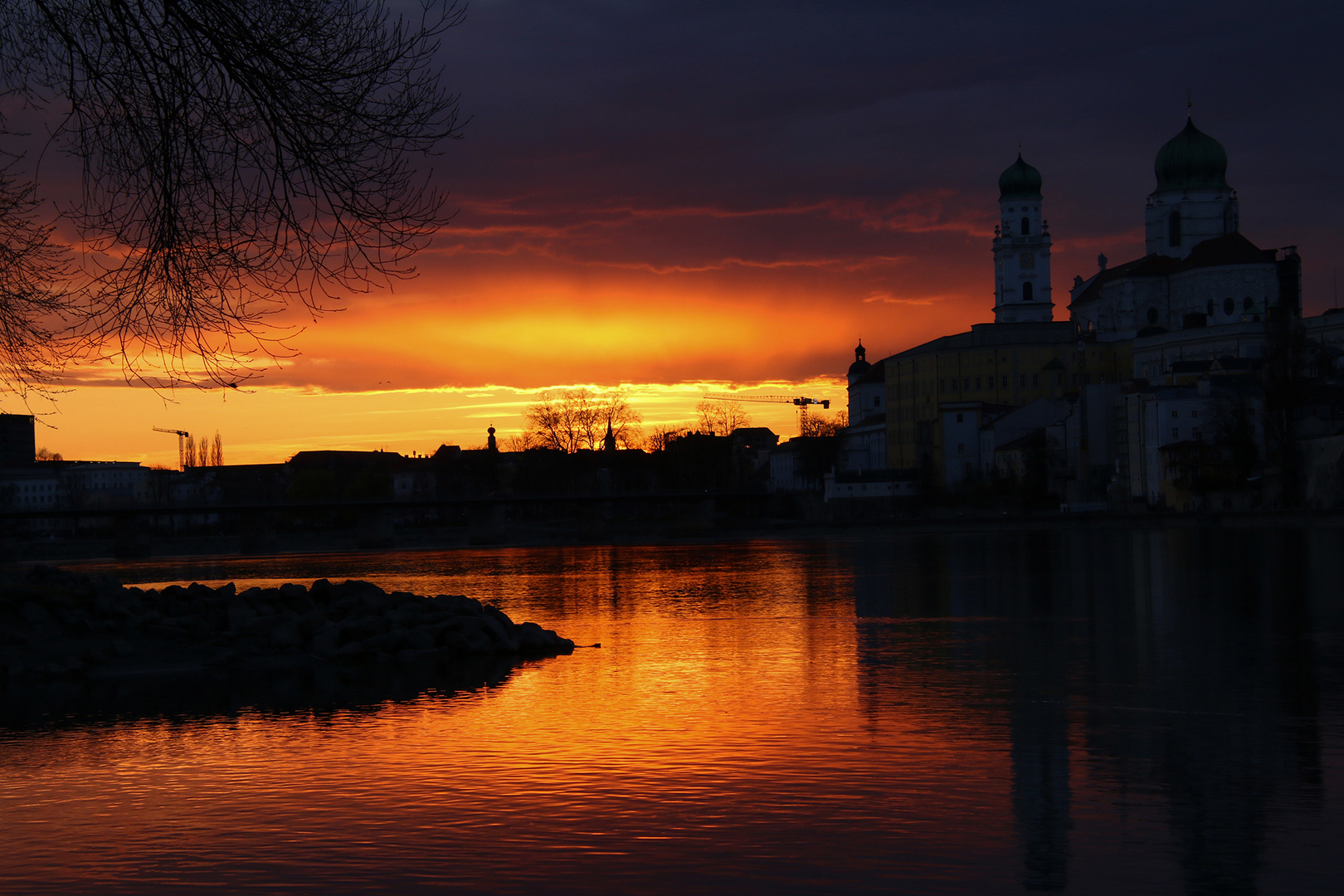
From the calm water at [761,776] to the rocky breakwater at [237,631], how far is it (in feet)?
6.43

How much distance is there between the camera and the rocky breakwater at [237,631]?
20.7 m

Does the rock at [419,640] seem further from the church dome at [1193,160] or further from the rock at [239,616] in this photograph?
the church dome at [1193,160]

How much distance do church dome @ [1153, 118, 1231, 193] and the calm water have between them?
132 m

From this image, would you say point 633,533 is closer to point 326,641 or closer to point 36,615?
point 36,615

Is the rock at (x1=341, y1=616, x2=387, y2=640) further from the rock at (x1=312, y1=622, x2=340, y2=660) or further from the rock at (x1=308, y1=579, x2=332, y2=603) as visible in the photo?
the rock at (x1=308, y1=579, x2=332, y2=603)

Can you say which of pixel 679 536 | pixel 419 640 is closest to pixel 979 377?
pixel 679 536

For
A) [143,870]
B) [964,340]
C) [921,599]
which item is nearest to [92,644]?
[143,870]

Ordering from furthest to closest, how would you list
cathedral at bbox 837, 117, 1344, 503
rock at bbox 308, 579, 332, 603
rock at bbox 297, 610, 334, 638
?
cathedral at bbox 837, 117, 1344, 503, rock at bbox 308, 579, 332, 603, rock at bbox 297, 610, 334, 638

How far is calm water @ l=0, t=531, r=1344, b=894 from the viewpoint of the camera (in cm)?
860

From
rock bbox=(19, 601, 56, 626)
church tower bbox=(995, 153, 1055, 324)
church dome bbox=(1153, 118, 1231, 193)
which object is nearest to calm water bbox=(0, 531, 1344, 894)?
rock bbox=(19, 601, 56, 626)

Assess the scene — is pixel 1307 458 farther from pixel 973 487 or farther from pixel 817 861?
pixel 817 861

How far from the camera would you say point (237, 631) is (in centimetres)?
2236

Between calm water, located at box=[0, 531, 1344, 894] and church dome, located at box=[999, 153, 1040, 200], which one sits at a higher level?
church dome, located at box=[999, 153, 1040, 200]

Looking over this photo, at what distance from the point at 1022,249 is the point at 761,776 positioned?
529 feet
